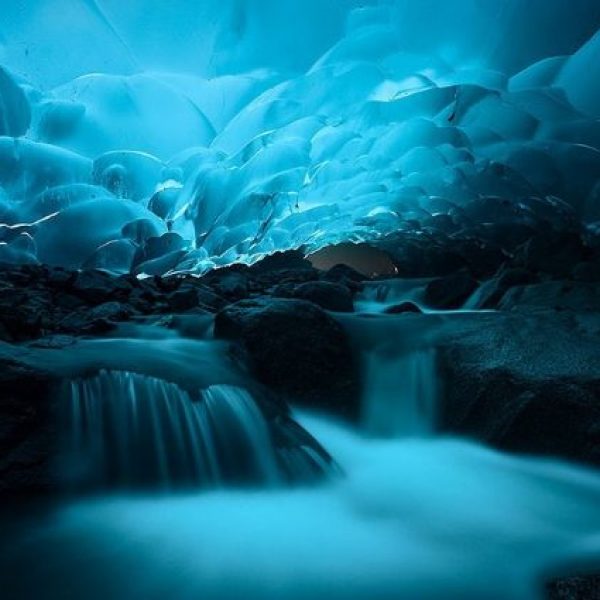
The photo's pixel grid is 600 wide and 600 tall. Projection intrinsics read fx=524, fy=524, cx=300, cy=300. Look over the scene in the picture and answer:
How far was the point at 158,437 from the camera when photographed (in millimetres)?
3498

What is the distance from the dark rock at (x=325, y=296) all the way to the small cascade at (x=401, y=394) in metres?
3.32

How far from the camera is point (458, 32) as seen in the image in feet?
62.0

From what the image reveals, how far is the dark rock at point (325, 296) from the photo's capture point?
344 inches

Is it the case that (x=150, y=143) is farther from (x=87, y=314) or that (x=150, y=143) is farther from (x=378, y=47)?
(x=87, y=314)

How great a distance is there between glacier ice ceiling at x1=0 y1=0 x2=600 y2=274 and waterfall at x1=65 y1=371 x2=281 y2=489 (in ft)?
57.3

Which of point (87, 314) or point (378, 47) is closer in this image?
point (87, 314)

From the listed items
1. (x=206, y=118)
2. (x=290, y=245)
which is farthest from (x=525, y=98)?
(x=206, y=118)

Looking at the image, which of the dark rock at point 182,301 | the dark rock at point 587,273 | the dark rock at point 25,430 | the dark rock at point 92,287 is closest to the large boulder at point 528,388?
the dark rock at point 25,430

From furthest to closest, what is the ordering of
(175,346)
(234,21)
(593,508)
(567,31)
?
(234,21) < (567,31) < (175,346) < (593,508)

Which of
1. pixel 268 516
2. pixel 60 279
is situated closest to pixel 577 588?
pixel 268 516

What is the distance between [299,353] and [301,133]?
18357 millimetres

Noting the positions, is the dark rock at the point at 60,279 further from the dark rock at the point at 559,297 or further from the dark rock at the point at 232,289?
the dark rock at the point at 559,297

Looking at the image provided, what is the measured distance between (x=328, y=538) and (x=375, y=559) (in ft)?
1.06

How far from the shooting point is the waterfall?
128 inches
